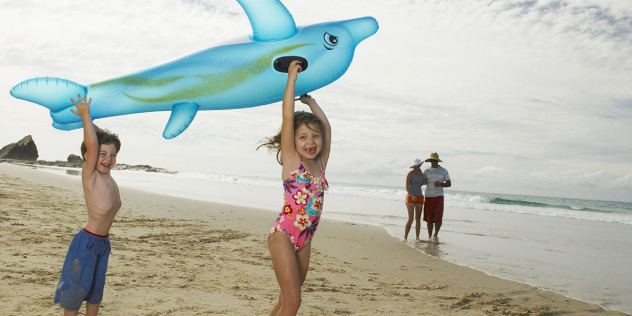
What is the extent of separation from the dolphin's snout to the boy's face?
1694 mm

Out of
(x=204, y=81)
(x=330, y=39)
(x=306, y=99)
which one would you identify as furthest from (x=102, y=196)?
(x=330, y=39)

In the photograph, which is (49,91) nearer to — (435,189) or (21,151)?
(435,189)

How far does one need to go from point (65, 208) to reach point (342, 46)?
716 centimetres

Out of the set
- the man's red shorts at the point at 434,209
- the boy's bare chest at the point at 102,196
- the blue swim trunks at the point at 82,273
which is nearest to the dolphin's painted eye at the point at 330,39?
the boy's bare chest at the point at 102,196

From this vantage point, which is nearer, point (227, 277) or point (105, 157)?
point (105, 157)

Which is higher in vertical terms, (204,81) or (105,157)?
(204,81)

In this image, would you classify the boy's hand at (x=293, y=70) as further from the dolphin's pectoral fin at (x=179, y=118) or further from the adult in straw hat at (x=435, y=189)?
the adult in straw hat at (x=435, y=189)

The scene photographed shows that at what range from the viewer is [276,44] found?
2508 millimetres

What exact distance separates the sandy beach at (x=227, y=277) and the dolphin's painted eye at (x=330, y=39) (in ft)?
7.31

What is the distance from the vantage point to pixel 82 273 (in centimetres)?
269

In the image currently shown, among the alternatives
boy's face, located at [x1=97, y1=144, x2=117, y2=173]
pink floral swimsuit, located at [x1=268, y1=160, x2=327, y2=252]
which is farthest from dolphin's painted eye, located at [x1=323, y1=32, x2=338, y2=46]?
boy's face, located at [x1=97, y1=144, x2=117, y2=173]

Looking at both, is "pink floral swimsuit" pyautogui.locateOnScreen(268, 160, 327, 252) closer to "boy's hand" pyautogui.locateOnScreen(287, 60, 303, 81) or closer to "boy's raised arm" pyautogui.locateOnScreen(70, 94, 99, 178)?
"boy's hand" pyautogui.locateOnScreen(287, 60, 303, 81)

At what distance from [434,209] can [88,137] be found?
6247 mm

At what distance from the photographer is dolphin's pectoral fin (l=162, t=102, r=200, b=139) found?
2.51 meters
